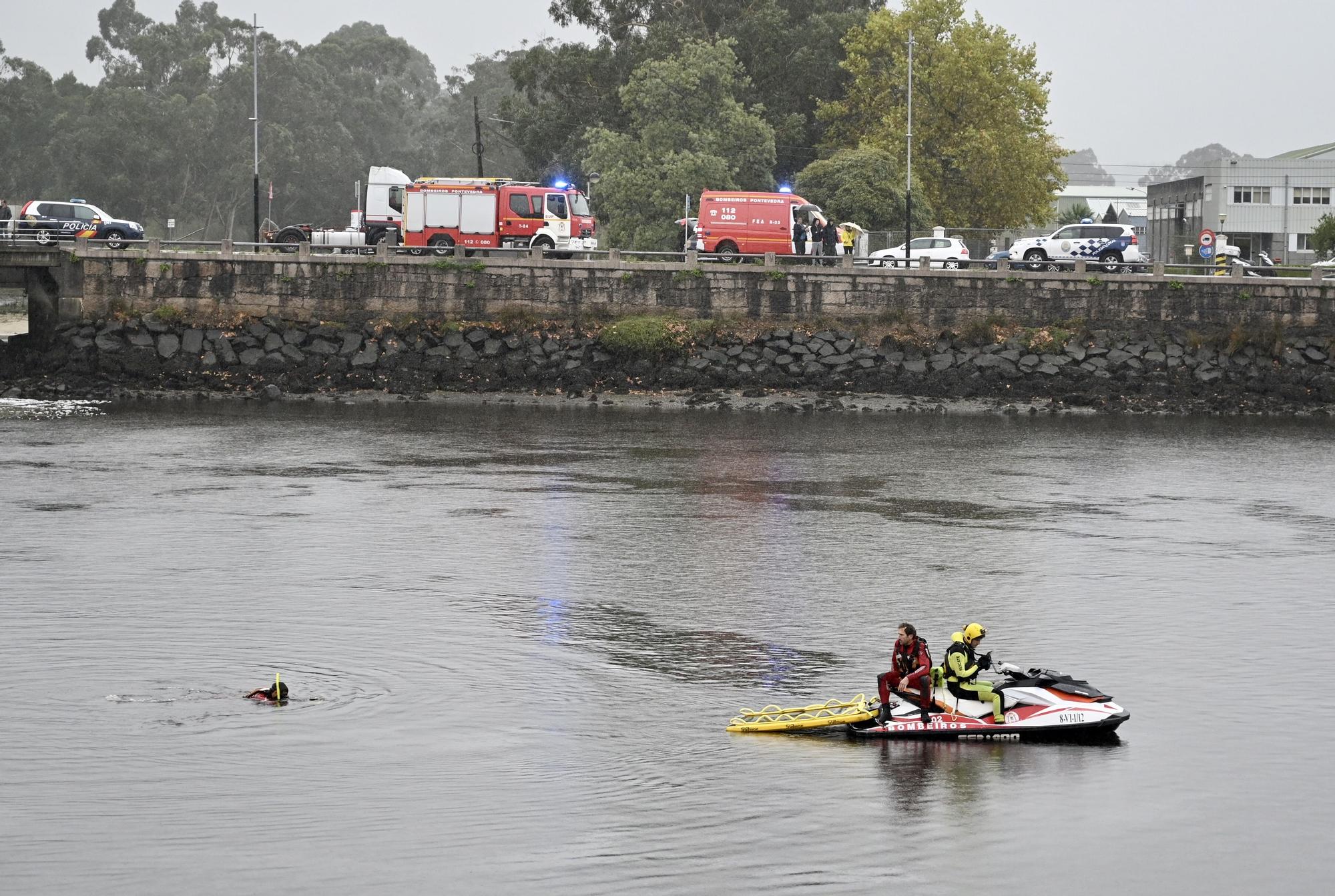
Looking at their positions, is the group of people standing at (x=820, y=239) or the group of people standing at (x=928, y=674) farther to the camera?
the group of people standing at (x=820, y=239)

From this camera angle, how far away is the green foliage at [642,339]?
56.8 metres

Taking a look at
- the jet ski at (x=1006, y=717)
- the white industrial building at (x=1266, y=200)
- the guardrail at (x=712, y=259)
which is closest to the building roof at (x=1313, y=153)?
the white industrial building at (x=1266, y=200)

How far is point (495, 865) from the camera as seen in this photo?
53.5 feet

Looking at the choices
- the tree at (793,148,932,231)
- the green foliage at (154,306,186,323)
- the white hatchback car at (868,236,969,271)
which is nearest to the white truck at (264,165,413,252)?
the green foliage at (154,306,186,323)

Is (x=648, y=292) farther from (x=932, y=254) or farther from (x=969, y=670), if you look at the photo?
(x=969, y=670)

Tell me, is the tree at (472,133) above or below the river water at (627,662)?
above

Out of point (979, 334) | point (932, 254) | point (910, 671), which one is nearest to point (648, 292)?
point (932, 254)

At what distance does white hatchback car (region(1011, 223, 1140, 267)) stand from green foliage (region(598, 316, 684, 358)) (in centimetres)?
1326

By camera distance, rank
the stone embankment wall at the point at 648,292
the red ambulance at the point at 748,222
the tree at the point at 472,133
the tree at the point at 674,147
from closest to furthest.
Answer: the stone embankment wall at the point at 648,292, the red ambulance at the point at 748,222, the tree at the point at 674,147, the tree at the point at 472,133

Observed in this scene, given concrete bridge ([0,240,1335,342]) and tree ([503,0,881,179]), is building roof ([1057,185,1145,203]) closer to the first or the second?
tree ([503,0,881,179])

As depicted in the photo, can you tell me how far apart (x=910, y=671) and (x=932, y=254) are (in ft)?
Answer: 136

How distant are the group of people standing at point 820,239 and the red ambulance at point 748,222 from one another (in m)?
0.29

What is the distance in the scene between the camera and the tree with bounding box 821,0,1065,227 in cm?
7262

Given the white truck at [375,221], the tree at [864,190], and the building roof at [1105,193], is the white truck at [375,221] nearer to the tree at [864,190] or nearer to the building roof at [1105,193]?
the tree at [864,190]
